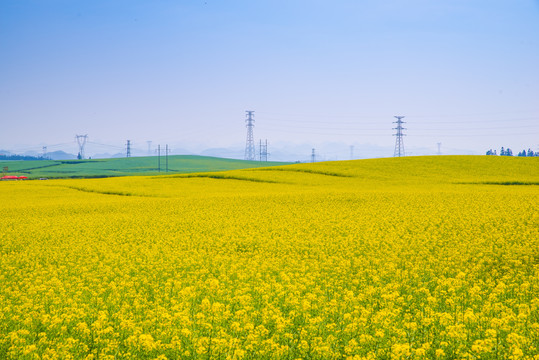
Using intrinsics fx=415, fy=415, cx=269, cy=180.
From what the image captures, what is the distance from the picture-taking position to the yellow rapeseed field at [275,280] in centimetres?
634

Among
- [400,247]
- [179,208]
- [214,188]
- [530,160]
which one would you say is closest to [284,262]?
[400,247]

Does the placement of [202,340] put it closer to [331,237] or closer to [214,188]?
[331,237]

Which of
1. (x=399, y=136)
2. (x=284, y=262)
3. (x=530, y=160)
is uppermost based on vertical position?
(x=399, y=136)

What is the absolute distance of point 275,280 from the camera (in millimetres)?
10031

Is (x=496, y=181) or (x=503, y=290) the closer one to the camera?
(x=503, y=290)

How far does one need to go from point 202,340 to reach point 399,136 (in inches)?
4880

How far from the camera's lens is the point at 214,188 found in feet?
135

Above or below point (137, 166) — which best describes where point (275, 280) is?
below

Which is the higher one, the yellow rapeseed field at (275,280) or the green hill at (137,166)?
the green hill at (137,166)

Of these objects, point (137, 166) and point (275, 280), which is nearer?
point (275, 280)

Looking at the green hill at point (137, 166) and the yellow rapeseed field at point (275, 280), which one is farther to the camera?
the green hill at point (137, 166)

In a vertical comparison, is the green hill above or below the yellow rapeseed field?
above

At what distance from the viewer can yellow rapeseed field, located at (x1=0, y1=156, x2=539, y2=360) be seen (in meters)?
6.34

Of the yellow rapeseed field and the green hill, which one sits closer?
the yellow rapeseed field
